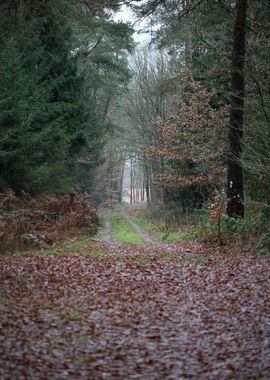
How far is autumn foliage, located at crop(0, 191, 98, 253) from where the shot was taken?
45.3 ft

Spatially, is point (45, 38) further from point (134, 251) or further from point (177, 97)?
point (134, 251)

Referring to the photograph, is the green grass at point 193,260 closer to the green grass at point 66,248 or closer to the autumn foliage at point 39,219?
the green grass at point 66,248

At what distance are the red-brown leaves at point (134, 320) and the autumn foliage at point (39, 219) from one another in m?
3.01

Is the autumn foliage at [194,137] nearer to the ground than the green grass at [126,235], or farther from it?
farther from it

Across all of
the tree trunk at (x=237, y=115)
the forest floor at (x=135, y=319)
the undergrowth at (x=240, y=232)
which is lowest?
the forest floor at (x=135, y=319)

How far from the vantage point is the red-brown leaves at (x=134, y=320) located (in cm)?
495

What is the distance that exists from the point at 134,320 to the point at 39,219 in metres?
10.9

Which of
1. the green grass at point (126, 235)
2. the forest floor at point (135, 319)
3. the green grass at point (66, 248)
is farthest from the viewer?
the green grass at point (126, 235)

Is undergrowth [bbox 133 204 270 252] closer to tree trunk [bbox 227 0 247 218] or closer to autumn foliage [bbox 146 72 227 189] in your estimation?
tree trunk [bbox 227 0 247 218]

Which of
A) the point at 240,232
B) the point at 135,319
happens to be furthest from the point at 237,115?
the point at 135,319

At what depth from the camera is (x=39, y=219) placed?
Answer: 1695cm

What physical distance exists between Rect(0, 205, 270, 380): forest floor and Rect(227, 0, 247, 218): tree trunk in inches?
138

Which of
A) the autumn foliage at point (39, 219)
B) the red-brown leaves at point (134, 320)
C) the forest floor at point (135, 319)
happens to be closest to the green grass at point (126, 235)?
the autumn foliage at point (39, 219)

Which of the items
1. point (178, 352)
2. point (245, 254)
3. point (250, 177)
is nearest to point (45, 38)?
point (250, 177)
